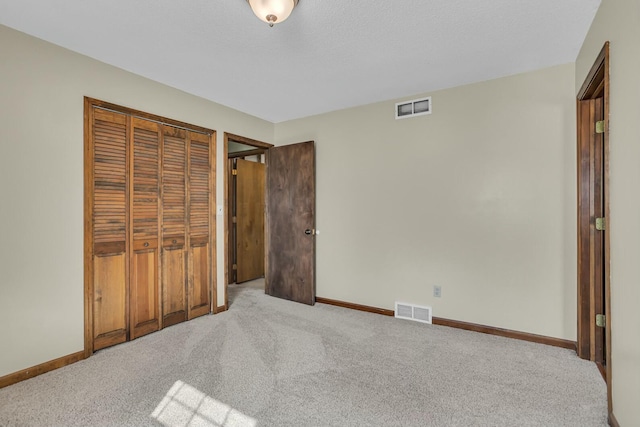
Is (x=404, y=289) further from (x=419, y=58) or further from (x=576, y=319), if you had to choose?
(x=419, y=58)

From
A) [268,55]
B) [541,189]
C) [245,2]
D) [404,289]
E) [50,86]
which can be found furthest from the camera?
[404,289]

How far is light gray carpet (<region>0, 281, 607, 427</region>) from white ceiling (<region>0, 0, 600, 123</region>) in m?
2.50

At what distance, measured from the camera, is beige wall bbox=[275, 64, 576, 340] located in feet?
8.81

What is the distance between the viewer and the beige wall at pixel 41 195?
2.12 m

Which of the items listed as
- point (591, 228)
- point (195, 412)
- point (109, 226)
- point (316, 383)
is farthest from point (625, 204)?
point (109, 226)

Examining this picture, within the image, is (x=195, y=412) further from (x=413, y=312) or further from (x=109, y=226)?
(x=413, y=312)

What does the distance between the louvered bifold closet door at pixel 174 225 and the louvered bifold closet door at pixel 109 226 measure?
38cm

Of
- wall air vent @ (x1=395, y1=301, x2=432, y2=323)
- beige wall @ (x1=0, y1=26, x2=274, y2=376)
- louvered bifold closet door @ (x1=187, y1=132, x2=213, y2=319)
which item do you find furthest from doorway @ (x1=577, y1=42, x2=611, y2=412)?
beige wall @ (x1=0, y1=26, x2=274, y2=376)

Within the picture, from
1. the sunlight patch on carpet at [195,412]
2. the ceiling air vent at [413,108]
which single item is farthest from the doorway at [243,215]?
the sunlight patch on carpet at [195,412]

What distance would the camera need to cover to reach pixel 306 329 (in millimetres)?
3092

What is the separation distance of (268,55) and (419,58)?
128 cm

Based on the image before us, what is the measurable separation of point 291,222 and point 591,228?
3.12 m

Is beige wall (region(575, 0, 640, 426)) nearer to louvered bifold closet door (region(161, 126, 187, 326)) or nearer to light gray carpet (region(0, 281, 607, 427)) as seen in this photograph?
light gray carpet (region(0, 281, 607, 427))

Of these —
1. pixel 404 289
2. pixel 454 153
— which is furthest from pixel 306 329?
pixel 454 153
